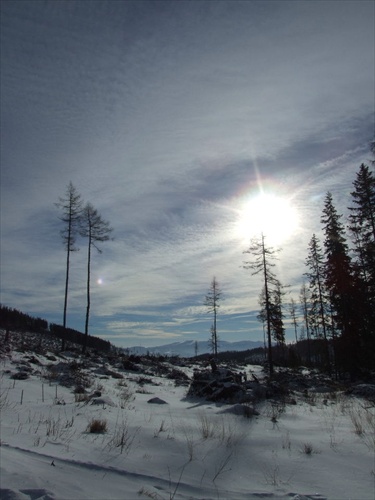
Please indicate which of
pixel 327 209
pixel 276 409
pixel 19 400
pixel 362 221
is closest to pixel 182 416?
pixel 276 409

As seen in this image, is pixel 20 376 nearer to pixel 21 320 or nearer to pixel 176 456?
pixel 176 456

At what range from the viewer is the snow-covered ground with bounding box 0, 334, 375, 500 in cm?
325

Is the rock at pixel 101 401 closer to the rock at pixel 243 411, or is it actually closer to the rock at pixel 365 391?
the rock at pixel 243 411

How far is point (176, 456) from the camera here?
4523mm

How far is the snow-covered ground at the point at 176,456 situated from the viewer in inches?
128

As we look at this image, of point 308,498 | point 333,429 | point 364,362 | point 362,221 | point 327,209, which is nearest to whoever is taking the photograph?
point 308,498

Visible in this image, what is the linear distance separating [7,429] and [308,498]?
4.16m

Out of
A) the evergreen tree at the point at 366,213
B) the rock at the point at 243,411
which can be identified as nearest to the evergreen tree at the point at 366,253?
the evergreen tree at the point at 366,213

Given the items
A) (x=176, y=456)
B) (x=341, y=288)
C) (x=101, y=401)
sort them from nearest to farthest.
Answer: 1. (x=176, y=456)
2. (x=101, y=401)
3. (x=341, y=288)

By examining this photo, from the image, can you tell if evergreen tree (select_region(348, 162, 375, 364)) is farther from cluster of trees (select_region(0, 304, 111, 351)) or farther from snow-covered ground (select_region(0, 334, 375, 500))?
cluster of trees (select_region(0, 304, 111, 351))

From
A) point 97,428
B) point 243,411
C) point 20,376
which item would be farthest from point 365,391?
point 20,376

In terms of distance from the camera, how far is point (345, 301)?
24062mm

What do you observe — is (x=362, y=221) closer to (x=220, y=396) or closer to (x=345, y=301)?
(x=345, y=301)

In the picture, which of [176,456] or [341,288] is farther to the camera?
[341,288]
